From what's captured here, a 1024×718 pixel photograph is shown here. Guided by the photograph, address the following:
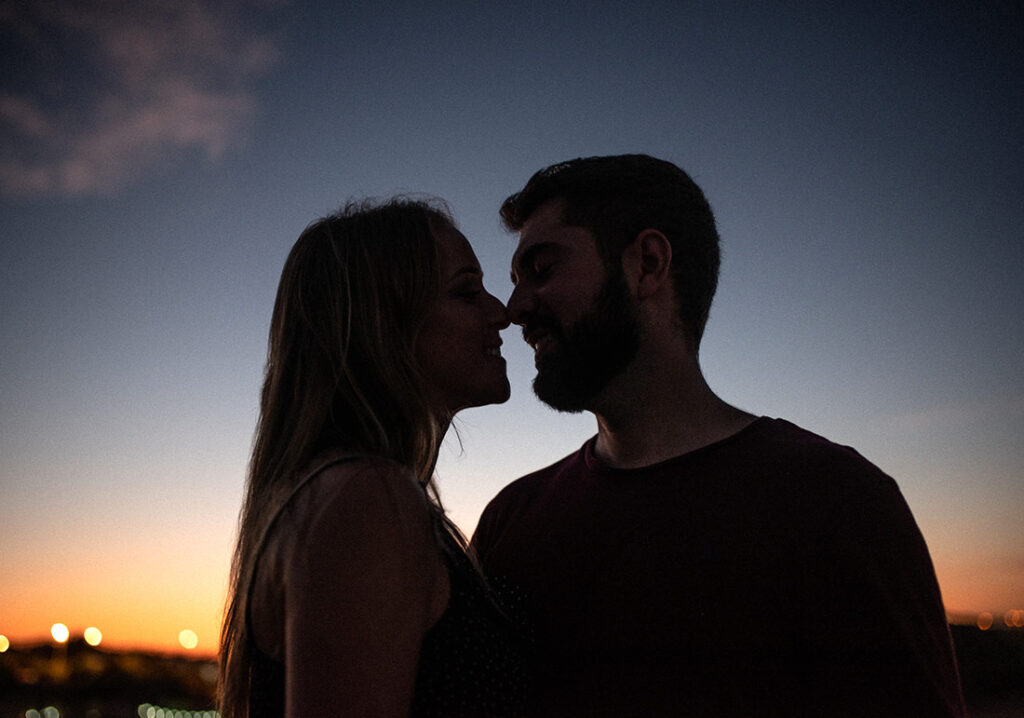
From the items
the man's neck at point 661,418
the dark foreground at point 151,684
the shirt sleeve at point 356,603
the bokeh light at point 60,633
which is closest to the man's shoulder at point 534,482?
the man's neck at point 661,418

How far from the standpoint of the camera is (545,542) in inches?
123

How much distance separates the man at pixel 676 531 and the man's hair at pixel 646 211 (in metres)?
0.01

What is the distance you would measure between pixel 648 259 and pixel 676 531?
1.34 m

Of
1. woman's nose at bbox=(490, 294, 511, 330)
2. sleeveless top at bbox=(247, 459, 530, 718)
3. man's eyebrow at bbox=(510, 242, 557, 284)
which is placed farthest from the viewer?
man's eyebrow at bbox=(510, 242, 557, 284)

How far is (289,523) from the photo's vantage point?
7.28 ft

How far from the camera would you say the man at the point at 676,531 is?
8.10 feet

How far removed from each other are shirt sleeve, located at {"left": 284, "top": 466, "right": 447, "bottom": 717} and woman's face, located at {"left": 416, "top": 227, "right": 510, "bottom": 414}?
3.02 ft

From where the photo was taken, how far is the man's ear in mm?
3592

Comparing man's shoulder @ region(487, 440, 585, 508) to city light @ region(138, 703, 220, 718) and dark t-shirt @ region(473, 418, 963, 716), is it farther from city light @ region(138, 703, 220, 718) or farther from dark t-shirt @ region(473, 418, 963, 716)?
city light @ region(138, 703, 220, 718)

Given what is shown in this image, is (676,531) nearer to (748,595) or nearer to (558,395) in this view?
(748,595)

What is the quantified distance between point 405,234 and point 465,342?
49cm

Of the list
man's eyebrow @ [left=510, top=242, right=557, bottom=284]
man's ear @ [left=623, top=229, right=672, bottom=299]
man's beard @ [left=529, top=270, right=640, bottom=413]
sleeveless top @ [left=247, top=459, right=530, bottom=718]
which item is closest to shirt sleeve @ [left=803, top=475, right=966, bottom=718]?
sleeveless top @ [left=247, top=459, right=530, bottom=718]

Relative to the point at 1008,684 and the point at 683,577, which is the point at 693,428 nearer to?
the point at 683,577

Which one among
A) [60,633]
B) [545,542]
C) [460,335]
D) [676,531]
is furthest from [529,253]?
[60,633]
